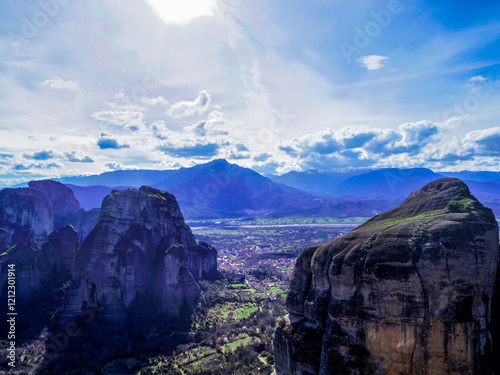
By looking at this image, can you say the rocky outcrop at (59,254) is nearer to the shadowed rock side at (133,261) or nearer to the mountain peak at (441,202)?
the shadowed rock side at (133,261)

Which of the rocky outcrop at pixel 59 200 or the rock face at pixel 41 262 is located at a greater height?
the rocky outcrop at pixel 59 200

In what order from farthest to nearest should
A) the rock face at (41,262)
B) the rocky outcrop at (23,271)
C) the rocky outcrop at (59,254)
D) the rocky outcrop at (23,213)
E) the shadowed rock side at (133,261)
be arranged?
the rocky outcrop at (23,213), the rocky outcrop at (59,254), the rock face at (41,262), the rocky outcrop at (23,271), the shadowed rock side at (133,261)

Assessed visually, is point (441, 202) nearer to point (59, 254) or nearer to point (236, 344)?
point (236, 344)

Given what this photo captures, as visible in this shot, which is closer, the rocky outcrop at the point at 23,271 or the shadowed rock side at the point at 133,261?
the shadowed rock side at the point at 133,261

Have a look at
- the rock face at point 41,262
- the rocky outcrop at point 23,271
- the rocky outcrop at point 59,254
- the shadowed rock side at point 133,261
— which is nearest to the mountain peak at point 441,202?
the shadowed rock side at point 133,261

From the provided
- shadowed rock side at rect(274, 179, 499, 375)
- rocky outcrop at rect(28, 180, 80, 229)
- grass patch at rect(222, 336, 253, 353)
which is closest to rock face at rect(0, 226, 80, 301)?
grass patch at rect(222, 336, 253, 353)

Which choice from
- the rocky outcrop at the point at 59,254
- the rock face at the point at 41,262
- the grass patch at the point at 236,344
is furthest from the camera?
the rocky outcrop at the point at 59,254

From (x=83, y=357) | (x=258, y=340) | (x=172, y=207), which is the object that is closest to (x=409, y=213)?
(x=258, y=340)

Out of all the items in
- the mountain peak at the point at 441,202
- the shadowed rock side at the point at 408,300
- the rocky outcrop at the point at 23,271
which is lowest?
the rocky outcrop at the point at 23,271

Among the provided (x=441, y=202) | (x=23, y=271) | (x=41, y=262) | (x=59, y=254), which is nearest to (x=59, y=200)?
(x=59, y=254)
